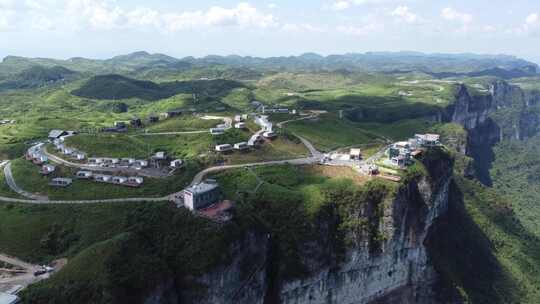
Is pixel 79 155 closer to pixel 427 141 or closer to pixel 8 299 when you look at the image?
pixel 8 299

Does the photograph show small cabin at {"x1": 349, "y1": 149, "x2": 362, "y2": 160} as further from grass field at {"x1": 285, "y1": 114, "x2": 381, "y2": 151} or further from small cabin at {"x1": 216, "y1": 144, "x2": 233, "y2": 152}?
small cabin at {"x1": 216, "y1": 144, "x2": 233, "y2": 152}

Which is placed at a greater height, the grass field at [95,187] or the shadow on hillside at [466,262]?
the grass field at [95,187]

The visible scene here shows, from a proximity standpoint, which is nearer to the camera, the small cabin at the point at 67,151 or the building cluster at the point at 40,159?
the building cluster at the point at 40,159

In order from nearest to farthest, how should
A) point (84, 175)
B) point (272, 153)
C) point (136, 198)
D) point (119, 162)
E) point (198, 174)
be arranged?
point (136, 198) → point (198, 174) → point (84, 175) → point (119, 162) → point (272, 153)

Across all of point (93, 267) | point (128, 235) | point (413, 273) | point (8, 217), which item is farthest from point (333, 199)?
point (8, 217)

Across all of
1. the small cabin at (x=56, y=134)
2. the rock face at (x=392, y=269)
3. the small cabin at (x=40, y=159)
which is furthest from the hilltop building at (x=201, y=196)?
the small cabin at (x=56, y=134)

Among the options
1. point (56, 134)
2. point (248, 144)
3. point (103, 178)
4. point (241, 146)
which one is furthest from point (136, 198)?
point (56, 134)

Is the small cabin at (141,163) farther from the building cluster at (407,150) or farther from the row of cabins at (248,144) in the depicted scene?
the building cluster at (407,150)
